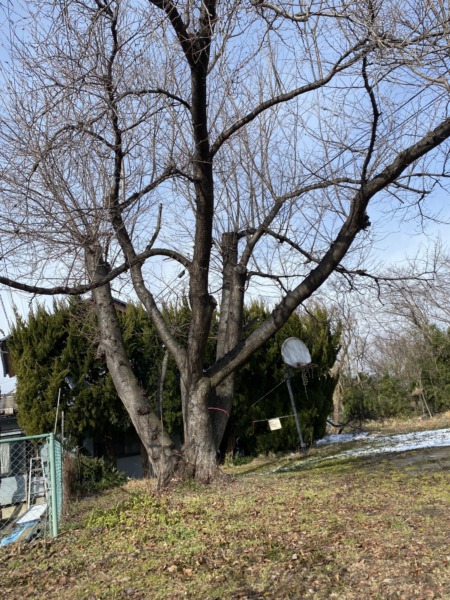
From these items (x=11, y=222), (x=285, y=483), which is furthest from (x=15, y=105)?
(x=285, y=483)

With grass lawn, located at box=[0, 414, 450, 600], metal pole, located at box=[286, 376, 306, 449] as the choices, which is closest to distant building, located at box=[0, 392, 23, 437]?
metal pole, located at box=[286, 376, 306, 449]

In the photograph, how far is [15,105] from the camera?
261 inches

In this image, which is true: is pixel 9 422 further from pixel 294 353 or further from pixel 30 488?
pixel 294 353

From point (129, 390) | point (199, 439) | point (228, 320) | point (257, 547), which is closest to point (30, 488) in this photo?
point (129, 390)

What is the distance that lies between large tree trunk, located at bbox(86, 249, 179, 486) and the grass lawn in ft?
2.93

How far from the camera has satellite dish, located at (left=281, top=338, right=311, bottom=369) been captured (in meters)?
11.9

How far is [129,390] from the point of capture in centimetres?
820

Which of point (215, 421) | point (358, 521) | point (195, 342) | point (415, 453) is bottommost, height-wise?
point (358, 521)

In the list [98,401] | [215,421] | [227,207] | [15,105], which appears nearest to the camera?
[15,105]

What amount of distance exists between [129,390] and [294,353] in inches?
187

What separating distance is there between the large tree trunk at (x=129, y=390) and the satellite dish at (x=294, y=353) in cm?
437

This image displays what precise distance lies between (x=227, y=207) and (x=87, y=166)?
3.43 metres

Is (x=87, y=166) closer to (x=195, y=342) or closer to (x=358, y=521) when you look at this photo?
(x=195, y=342)

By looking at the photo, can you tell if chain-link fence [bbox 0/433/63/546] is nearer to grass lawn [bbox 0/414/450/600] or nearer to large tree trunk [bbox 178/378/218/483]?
grass lawn [bbox 0/414/450/600]
